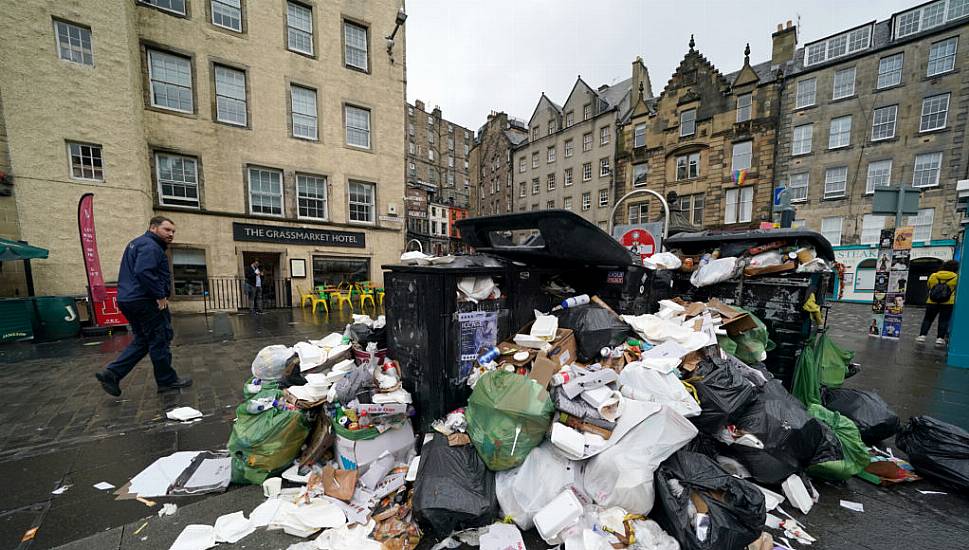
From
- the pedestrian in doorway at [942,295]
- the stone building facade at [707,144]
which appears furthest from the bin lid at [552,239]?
the stone building facade at [707,144]

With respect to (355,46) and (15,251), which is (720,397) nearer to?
(15,251)

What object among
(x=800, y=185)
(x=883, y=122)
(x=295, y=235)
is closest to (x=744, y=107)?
(x=800, y=185)

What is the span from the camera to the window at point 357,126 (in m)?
12.5

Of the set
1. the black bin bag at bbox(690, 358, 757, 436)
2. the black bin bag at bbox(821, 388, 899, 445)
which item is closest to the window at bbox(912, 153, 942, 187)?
the black bin bag at bbox(821, 388, 899, 445)

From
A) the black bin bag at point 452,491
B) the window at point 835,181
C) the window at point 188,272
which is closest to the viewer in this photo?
the black bin bag at point 452,491

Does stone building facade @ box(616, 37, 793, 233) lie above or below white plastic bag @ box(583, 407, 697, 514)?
above

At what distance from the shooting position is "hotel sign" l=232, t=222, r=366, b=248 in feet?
35.4

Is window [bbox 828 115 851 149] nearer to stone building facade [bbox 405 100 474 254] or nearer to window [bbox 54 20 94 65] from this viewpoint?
window [bbox 54 20 94 65]

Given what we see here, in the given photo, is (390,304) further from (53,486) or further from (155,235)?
(155,235)

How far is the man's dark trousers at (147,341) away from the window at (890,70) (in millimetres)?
26301

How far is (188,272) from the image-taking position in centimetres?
1024

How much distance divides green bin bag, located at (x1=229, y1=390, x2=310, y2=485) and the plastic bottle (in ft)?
4.23

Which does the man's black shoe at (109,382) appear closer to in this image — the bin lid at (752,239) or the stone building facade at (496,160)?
the bin lid at (752,239)

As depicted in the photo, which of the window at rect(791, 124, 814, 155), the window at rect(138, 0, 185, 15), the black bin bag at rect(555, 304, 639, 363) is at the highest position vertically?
the window at rect(138, 0, 185, 15)
